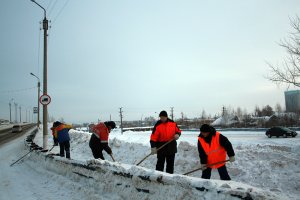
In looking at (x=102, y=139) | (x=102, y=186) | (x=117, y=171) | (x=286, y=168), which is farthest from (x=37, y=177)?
(x=286, y=168)

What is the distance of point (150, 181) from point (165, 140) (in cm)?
263

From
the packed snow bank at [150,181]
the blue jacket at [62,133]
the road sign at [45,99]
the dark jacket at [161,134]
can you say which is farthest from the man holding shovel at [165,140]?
the road sign at [45,99]

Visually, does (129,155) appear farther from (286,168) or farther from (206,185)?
(206,185)

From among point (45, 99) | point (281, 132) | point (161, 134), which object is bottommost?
point (281, 132)

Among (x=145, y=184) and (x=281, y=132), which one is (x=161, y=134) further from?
(x=281, y=132)

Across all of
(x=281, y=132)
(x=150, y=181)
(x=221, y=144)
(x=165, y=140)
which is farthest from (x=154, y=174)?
(x=281, y=132)

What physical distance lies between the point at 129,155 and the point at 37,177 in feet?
15.2

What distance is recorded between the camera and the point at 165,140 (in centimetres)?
730

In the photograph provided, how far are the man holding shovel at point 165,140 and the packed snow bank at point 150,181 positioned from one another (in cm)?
136

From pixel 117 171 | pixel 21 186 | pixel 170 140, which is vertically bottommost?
pixel 21 186

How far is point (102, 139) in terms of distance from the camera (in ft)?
26.7

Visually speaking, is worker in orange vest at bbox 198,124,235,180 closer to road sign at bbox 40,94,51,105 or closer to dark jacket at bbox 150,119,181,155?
dark jacket at bbox 150,119,181,155

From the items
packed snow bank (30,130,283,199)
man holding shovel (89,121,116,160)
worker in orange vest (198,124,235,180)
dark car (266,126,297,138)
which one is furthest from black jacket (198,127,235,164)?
dark car (266,126,297,138)

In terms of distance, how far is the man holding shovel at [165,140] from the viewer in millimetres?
7191
